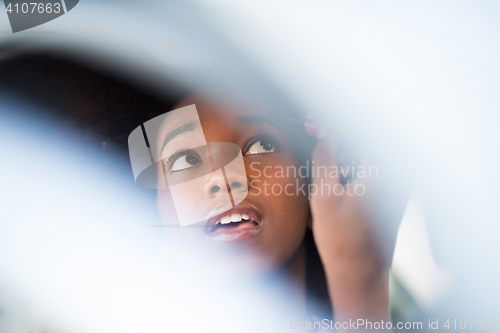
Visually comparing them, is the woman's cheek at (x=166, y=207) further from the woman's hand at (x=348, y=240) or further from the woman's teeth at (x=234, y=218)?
the woman's hand at (x=348, y=240)

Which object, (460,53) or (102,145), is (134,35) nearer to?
(102,145)

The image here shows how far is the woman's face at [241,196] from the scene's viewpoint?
0.50 m

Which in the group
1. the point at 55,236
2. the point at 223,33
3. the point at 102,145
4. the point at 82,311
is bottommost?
the point at 82,311

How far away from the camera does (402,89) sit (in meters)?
0.54

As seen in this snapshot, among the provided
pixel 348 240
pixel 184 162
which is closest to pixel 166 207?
pixel 184 162

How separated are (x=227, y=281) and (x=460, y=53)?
1.38 feet

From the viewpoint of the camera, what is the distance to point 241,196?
0.50m

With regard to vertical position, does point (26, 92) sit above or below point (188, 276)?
above

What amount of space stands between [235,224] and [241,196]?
4cm

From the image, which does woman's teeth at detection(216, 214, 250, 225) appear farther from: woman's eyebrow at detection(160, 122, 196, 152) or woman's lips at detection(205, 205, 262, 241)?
woman's eyebrow at detection(160, 122, 196, 152)

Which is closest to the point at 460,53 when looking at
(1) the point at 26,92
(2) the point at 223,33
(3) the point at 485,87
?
(3) the point at 485,87

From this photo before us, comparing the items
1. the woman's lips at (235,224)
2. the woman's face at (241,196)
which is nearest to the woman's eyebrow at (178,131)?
the woman's face at (241,196)

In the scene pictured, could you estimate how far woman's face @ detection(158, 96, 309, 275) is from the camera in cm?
50

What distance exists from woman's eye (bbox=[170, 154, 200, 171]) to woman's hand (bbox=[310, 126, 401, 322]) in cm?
17
